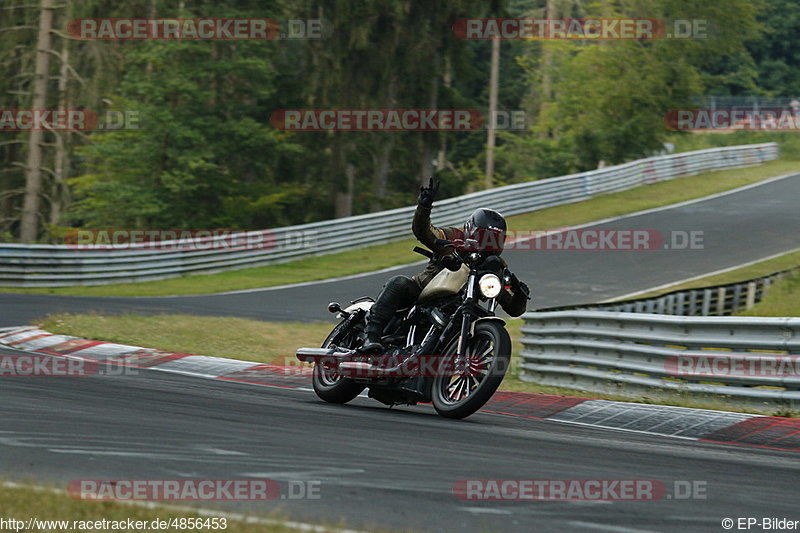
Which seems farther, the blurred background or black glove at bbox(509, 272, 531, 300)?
the blurred background

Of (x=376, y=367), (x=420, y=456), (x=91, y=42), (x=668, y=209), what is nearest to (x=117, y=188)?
(x=91, y=42)

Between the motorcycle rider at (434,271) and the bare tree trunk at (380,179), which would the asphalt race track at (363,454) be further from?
the bare tree trunk at (380,179)

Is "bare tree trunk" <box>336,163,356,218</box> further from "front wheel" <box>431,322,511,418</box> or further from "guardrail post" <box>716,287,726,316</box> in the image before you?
"front wheel" <box>431,322,511,418</box>

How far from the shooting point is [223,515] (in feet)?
16.0

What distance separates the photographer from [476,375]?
8836 mm

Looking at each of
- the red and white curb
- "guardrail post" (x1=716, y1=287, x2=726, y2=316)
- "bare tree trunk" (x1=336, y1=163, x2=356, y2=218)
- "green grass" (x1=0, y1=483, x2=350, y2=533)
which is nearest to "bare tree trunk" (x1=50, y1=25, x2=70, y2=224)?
"bare tree trunk" (x1=336, y1=163, x2=356, y2=218)

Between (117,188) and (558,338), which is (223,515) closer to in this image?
(558,338)

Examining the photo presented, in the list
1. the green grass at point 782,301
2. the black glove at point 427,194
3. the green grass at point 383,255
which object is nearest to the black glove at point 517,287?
the black glove at point 427,194

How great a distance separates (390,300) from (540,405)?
2.19 metres

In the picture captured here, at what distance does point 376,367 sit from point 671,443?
256 centimetres

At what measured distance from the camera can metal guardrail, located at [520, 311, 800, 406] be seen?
34.1ft

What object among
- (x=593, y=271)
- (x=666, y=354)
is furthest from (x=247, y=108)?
(x=666, y=354)

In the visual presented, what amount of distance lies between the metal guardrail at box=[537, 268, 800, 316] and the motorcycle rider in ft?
21.1

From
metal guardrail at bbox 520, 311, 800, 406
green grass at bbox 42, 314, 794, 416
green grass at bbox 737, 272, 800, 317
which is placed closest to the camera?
metal guardrail at bbox 520, 311, 800, 406
